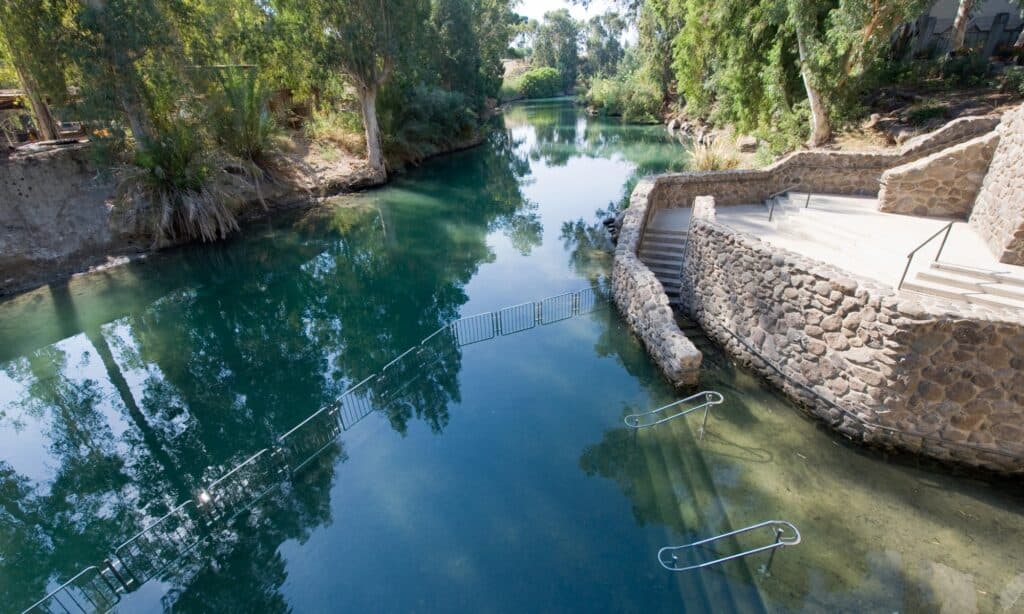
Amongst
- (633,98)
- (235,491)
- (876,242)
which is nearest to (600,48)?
(633,98)

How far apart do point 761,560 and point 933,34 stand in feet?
106

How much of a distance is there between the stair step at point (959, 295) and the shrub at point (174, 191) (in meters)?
21.4

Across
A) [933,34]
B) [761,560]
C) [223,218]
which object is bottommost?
[761,560]

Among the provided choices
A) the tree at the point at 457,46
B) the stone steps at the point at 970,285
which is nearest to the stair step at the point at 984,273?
the stone steps at the point at 970,285

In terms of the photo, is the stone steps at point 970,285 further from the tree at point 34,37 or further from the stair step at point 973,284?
the tree at point 34,37

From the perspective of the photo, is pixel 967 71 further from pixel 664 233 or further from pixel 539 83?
pixel 539 83

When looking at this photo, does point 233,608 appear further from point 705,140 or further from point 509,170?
point 705,140

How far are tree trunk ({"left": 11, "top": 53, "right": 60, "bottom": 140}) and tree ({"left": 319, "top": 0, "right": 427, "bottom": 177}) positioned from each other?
11184mm

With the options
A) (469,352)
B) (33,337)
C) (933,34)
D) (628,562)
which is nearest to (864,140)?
(933,34)

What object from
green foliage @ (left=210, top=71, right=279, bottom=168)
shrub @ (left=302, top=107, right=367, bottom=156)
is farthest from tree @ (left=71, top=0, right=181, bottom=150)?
shrub @ (left=302, top=107, right=367, bottom=156)

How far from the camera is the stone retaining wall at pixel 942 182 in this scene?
1078 cm

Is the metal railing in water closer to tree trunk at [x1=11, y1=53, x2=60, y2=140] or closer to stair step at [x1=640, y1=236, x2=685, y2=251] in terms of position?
stair step at [x1=640, y1=236, x2=685, y2=251]

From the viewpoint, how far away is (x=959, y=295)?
7.39 m

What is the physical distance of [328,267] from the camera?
1691 centimetres
